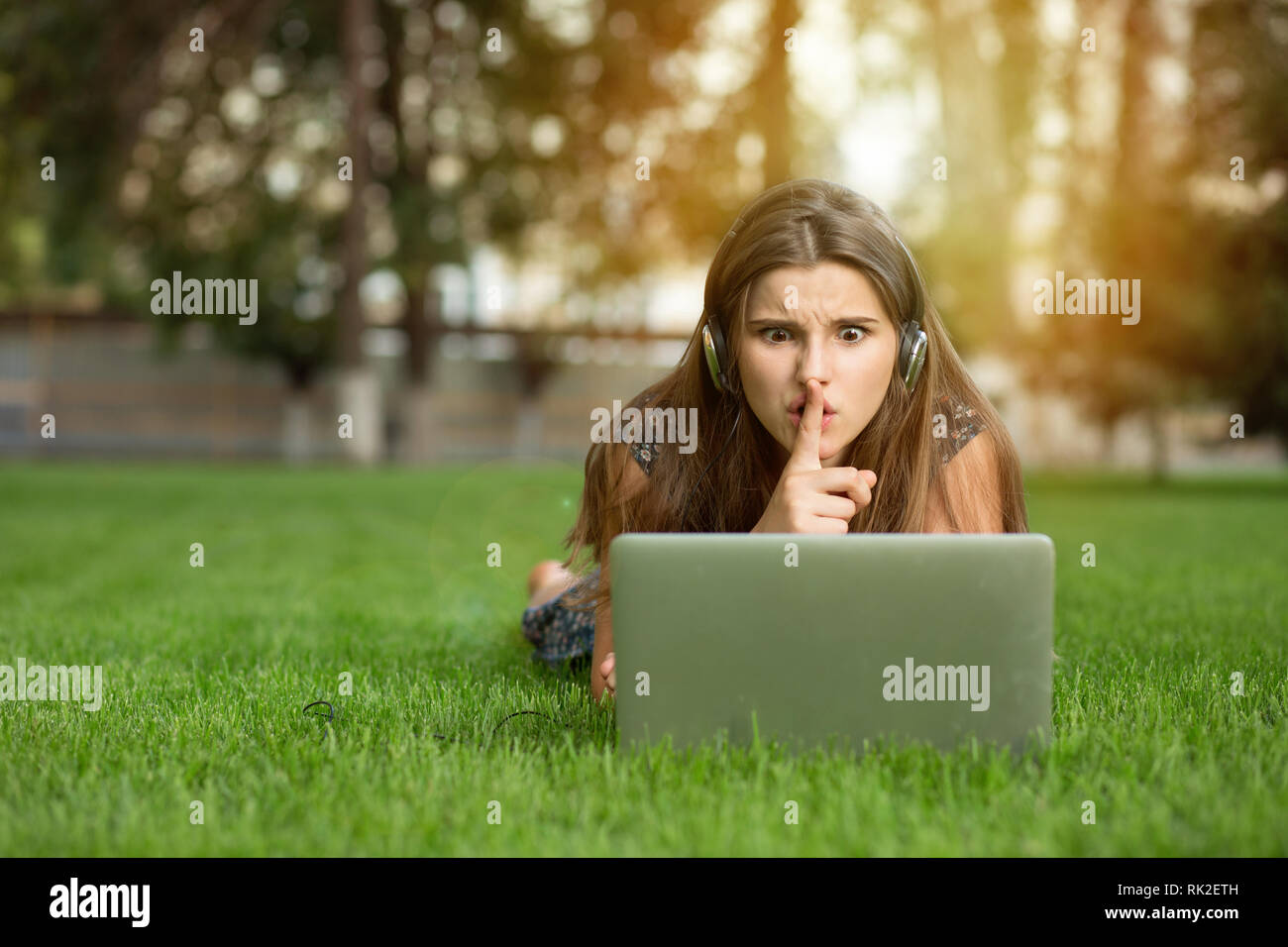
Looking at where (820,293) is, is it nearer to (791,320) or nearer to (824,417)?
(791,320)

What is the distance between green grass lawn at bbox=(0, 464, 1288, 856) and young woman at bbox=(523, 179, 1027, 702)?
18.2 inches

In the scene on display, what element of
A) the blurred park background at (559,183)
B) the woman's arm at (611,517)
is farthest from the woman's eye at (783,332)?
the blurred park background at (559,183)

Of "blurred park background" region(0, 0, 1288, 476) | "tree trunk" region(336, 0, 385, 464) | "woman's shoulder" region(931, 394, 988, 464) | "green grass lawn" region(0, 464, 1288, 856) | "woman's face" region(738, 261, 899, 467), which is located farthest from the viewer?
"tree trunk" region(336, 0, 385, 464)

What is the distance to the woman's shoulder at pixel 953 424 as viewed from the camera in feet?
7.87

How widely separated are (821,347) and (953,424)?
52 cm

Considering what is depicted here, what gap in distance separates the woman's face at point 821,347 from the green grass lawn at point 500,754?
2.23 ft

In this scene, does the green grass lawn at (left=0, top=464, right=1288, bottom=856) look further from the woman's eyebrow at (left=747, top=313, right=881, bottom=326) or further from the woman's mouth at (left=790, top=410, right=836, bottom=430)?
the woman's eyebrow at (left=747, top=313, right=881, bottom=326)

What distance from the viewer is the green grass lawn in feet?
5.48

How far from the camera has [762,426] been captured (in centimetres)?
250

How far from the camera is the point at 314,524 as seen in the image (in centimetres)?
855

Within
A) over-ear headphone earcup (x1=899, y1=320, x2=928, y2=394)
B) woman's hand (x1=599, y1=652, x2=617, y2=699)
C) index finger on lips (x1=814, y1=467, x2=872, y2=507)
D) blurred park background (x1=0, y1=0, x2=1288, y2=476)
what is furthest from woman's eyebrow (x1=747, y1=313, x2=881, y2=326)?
blurred park background (x1=0, y1=0, x2=1288, y2=476)

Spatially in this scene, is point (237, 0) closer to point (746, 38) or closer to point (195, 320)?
point (746, 38)

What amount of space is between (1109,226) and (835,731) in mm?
15013

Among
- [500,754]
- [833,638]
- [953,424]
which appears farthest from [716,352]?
[500,754]
